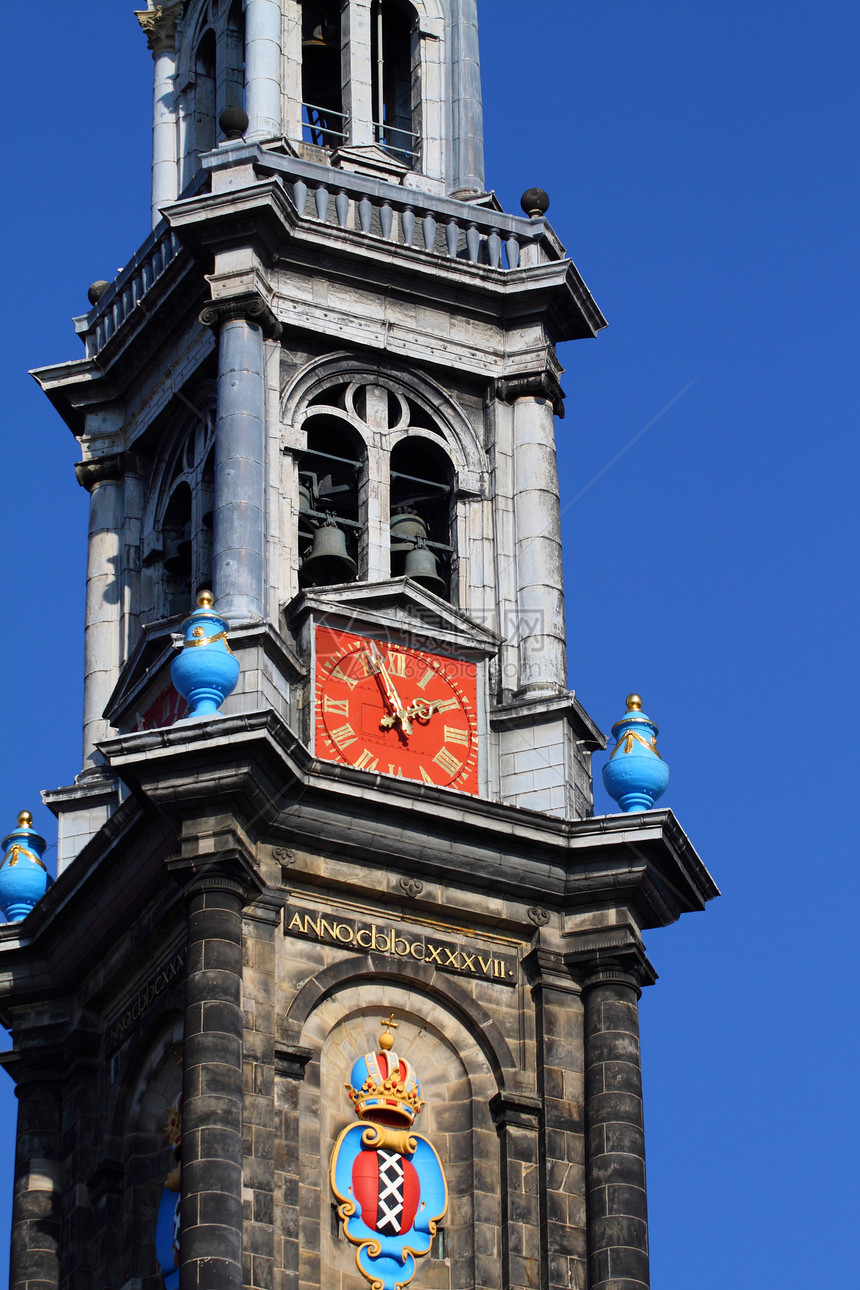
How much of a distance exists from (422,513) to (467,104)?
18.2 ft

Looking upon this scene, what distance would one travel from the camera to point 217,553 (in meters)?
42.0

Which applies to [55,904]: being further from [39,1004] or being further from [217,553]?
[217,553]

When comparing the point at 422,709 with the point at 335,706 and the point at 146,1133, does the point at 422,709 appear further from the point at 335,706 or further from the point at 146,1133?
the point at 146,1133

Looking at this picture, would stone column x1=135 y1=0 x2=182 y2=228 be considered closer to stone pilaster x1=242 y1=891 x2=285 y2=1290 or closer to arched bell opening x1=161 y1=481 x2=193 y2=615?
arched bell opening x1=161 y1=481 x2=193 y2=615

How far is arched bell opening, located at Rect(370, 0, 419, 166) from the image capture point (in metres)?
47.8

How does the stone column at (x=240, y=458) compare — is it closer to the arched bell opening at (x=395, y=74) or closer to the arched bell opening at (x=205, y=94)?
the arched bell opening at (x=395, y=74)

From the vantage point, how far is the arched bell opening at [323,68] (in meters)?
48.6

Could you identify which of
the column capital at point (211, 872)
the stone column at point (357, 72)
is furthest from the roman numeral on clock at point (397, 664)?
the stone column at point (357, 72)

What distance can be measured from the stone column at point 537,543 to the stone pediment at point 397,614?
1.51 feet

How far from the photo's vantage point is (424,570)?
43.7m

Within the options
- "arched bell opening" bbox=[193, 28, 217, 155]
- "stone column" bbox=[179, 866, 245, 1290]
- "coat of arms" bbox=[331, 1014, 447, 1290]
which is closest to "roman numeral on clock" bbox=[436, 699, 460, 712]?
"coat of arms" bbox=[331, 1014, 447, 1290]

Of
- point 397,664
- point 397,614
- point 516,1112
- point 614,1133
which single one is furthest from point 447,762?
point 614,1133

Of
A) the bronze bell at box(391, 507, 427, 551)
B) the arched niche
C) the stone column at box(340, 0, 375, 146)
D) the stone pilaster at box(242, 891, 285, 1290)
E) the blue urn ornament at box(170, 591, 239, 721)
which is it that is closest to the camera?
the stone pilaster at box(242, 891, 285, 1290)

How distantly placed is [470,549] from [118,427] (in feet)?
14.9
